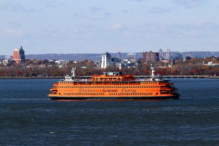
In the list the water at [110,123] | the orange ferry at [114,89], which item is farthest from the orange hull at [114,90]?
the water at [110,123]

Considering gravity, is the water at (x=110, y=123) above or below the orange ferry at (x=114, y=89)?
below

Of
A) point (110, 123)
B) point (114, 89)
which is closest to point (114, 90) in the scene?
point (114, 89)

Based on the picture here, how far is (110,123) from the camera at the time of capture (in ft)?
176

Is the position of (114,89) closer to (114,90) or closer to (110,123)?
(114,90)

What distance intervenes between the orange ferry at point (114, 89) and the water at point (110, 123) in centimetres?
399

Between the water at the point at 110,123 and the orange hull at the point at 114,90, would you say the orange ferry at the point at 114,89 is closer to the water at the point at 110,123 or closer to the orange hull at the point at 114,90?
the orange hull at the point at 114,90

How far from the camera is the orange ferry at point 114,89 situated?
7888 cm

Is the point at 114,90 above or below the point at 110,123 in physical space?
above

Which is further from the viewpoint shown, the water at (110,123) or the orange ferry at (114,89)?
the orange ferry at (114,89)

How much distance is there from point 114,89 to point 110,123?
2662cm

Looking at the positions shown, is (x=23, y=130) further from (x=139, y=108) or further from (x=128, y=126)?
(x=139, y=108)

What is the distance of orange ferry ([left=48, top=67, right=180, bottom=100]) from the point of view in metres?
78.9

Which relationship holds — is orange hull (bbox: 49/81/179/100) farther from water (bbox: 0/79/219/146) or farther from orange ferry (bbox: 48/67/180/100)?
water (bbox: 0/79/219/146)

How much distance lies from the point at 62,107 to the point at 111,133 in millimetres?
21483
